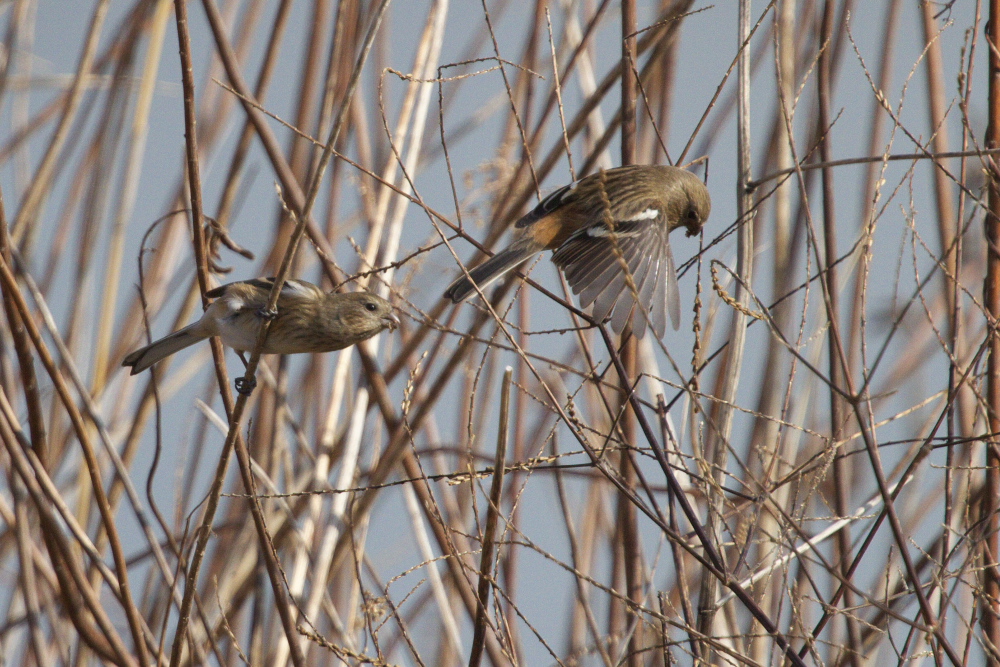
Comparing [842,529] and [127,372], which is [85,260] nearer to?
[127,372]

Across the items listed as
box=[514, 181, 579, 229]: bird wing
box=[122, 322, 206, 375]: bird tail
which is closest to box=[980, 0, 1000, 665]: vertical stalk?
box=[514, 181, 579, 229]: bird wing

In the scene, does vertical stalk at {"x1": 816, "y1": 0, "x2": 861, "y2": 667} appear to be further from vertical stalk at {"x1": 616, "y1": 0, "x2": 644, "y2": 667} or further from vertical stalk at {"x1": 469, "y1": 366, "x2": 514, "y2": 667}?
vertical stalk at {"x1": 469, "y1": 366, "x2": 514, "y2": 667}

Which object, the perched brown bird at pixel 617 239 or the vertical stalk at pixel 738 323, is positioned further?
the perched brown bird at pixel 617 239

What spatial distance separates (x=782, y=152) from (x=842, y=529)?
42.9 inches

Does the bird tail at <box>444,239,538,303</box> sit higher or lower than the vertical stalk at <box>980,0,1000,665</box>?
higher

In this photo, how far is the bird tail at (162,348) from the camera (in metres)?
2.68

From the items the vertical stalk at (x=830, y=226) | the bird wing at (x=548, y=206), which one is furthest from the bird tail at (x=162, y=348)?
the vertical stalk at (x=830, y=226)

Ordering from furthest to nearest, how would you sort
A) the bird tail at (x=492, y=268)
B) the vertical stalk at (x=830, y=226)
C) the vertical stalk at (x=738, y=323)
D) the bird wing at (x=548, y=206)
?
the bird wing at (x=548, y=206) → the bird tail at (x=492, y=268) → the vertical stalk at (x=830, y=226) → the vertical stalk at (x=738, y=323)

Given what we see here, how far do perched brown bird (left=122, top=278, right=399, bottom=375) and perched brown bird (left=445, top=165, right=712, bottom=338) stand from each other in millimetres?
475

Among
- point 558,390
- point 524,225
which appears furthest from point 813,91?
point 558,390

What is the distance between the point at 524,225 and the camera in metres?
2.99

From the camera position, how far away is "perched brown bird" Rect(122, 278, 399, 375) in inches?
107

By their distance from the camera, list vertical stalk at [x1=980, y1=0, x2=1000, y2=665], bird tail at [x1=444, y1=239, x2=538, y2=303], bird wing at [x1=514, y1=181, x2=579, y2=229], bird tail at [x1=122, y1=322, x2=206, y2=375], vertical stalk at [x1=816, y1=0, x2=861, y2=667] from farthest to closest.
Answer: bird wing at [x1=514, y1=181, x2=579, y2=229] → bird tail at [x1=122, y1=322, x2=206, y2=375] → bird tail at [x1=444, y1=239, x2=538, y2=303] → vertical stalk at [x1=816, y1=0, x2=861, y2=667] → vertical stalk at [x1=980, y1=0, x2=1000, y2=665]

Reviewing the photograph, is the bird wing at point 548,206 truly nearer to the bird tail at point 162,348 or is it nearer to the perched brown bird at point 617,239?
the perched brown bird at point 617,239
